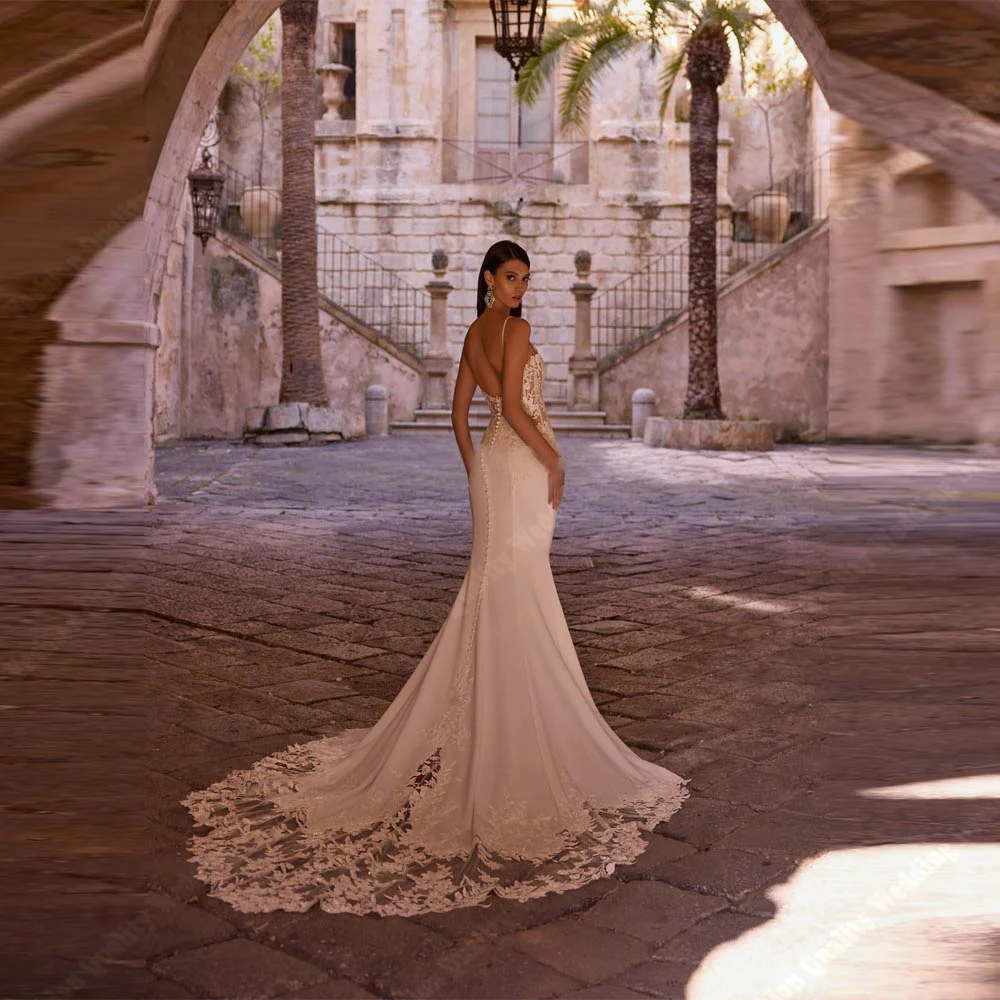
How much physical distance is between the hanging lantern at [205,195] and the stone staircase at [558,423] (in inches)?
168

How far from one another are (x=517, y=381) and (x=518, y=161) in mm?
22536

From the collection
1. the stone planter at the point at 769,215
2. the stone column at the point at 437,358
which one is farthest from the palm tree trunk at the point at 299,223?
the stone planter at the point at 769,215

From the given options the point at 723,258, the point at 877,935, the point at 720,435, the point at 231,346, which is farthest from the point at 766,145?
the point at 877,935

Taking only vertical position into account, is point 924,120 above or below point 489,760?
above

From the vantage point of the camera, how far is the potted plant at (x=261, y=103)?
23.3 metres

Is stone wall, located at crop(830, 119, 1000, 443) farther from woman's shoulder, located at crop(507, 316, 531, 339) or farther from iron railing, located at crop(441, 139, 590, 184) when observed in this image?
iron railing, located at crop(441, 139, 590, 184)

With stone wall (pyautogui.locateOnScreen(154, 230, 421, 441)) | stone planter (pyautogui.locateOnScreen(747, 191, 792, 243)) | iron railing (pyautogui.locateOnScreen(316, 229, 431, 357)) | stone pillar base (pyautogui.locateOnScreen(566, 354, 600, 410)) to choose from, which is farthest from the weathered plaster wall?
stone wall (pyautogui.locateOnScreen(154, 230, 421, 441))

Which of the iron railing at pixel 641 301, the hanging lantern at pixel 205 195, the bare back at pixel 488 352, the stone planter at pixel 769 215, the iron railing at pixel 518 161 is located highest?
the iron railing at pixel 518 161

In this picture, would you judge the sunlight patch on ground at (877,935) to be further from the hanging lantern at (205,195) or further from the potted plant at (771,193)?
the potted plant at (771,193)

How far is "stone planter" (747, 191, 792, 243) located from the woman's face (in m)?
21.6

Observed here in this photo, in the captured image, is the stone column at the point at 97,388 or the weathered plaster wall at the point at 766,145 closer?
the stone column at the point at 97,388

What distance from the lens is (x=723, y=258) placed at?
2388 cm

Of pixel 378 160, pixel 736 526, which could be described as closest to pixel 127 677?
pixel 736 526

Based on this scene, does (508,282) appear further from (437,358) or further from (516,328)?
(437,358)
